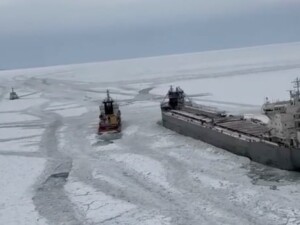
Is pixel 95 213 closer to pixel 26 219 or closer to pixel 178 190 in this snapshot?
pixel 26 219

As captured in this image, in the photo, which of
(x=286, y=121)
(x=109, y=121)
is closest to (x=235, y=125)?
(x=286, y=121)

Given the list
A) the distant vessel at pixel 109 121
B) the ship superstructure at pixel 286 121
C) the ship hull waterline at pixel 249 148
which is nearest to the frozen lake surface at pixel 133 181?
the ship hull waterline at pixel 249 148

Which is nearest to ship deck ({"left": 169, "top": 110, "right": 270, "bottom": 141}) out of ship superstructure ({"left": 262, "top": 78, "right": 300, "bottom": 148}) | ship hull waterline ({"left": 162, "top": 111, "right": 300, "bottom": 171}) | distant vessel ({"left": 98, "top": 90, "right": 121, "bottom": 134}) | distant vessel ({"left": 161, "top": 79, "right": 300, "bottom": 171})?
distant vessel ({"left": 161, "top": 79, "right": 300, "bottom": 171})

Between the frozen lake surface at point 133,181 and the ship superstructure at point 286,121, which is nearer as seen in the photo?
the frozen lake surface at point 133,181

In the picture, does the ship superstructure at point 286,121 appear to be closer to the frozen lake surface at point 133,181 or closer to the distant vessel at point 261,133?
the distant vessel at point 261,133

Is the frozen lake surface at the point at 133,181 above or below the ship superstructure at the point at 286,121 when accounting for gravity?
below

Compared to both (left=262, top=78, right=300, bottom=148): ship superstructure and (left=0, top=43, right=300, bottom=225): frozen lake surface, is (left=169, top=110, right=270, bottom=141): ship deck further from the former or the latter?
(left=0, top=43, right=300, bottom=225): frozen lake surface

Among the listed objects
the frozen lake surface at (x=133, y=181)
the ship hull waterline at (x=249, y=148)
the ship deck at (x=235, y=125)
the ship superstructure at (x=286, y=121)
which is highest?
the ship superstructure at (x=286, y=121)

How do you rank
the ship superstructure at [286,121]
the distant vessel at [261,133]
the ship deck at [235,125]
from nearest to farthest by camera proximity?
the distant vessel at [261,133] < the ship superstructure at [286,121] < the ship deck at [235,125]

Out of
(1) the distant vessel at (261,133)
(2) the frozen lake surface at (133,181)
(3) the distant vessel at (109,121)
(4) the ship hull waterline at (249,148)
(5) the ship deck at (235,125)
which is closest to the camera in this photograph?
(2) the frozen lake surface at (133,181)
